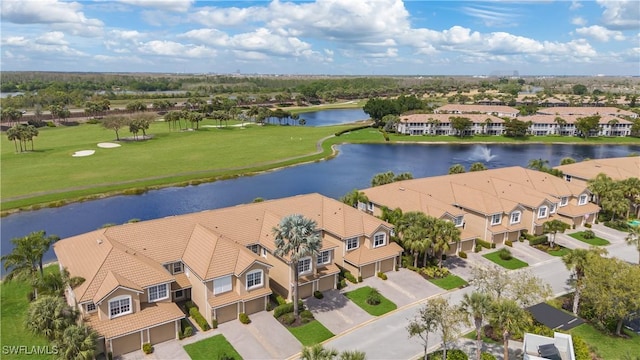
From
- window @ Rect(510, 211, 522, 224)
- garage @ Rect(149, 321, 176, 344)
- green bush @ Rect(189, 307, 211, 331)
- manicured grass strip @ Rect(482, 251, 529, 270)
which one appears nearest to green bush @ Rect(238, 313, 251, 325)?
green bush @ Rect(189, 307, 211, 331)

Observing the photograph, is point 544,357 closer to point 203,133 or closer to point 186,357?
point 186,357

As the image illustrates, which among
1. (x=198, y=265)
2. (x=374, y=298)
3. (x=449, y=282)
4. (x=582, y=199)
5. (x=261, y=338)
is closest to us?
(x=261, y=338)

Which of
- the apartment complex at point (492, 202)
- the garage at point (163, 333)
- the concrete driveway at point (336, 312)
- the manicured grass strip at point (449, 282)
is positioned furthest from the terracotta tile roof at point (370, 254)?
the garage at point (163, 333)

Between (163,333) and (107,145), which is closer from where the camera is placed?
(163,333)

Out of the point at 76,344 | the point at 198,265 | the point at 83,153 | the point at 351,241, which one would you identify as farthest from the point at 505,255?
the point at 83,153

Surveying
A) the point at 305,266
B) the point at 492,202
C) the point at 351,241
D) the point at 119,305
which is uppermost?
the point at 492,202

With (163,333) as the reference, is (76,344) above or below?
above

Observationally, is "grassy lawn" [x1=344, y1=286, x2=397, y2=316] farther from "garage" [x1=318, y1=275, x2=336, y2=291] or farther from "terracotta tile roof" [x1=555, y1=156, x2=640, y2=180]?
"terracotta tile roof" [x1=555, y1=156, x2=640, y2=180]

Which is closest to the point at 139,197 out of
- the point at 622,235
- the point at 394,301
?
the point at 394,301

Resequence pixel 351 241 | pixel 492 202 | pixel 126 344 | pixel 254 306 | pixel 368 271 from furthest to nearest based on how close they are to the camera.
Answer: pixel 492 202
pixel 351 241
pixel 368 271
pixel 254 306
pixel 126 344

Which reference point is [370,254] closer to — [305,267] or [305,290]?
[305,267]
